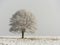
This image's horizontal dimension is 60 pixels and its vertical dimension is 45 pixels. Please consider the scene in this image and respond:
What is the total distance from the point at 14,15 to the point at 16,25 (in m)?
2.35

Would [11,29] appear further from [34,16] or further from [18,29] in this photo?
[34,16]

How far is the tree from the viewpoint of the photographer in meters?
57.1

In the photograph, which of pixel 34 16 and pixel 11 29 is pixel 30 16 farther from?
pixel 11 29

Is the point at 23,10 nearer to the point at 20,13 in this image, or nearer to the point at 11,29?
the point at 20,13

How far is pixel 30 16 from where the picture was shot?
57.9m

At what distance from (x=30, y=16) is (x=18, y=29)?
3908 mm

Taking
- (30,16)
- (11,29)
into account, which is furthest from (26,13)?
(11,29)

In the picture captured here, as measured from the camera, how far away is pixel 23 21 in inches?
2253

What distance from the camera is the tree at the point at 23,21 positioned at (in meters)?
57.1

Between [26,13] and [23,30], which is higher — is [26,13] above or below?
above

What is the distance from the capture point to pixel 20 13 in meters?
58.0

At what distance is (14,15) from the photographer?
58.7m

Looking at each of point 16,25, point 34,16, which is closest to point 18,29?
point 16,25

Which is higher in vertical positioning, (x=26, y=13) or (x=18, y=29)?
(x=26, y=13)
